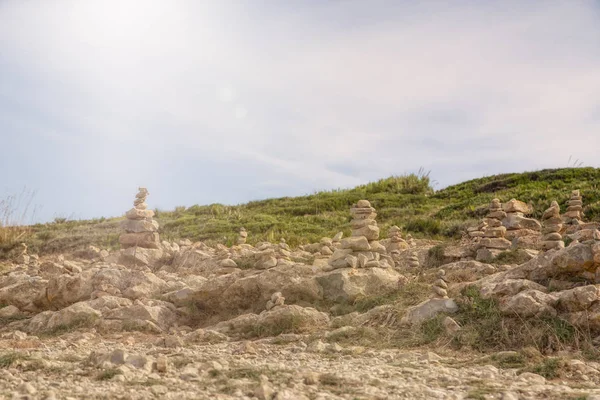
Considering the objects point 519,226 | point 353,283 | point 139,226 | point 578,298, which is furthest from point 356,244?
point 139,226

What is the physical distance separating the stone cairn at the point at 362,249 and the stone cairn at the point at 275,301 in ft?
4.68

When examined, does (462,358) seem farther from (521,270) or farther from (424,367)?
(521,270)

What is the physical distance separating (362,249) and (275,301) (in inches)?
90.3

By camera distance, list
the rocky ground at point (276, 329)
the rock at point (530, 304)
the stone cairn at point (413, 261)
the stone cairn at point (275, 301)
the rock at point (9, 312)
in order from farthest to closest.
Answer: the stone cairn at point (413, 261)
the rock at point (9, 312)
the stone cairn at point (275, 301)
the rock at point (530, 304)
the rocky ground at point (276, 329)

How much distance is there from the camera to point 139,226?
1473 centimetres

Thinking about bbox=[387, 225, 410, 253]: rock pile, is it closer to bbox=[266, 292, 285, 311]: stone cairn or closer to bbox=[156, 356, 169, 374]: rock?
bbox=[266, 292, 285, 311]: stone cairn

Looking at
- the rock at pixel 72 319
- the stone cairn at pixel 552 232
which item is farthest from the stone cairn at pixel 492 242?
the rock at pixel 72 319

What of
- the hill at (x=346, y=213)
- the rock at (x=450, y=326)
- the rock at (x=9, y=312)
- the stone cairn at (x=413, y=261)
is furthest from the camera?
the hill at (x=346, y=213)

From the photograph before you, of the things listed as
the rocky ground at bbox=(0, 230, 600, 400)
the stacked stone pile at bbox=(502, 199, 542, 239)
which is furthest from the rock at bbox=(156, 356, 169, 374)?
the stacked stone pile at bbox=(502, 199, 542, 239)

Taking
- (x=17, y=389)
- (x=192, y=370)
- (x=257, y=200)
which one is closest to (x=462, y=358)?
(x=192, y=370)

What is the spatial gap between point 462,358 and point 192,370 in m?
3.07

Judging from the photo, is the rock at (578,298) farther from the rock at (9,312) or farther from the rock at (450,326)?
the rock at (9,312)

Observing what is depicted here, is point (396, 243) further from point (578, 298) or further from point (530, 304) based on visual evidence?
point (578, 298)

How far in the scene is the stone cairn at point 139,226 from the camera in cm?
1477
